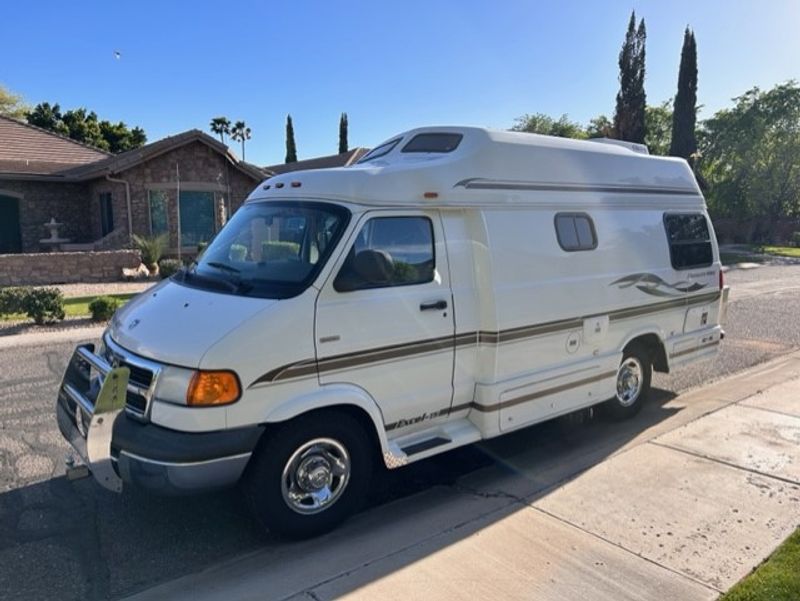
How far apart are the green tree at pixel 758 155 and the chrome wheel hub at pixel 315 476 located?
140ft

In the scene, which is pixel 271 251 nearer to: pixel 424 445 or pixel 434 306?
pixel 434 306

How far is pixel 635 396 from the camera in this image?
20.7 ft

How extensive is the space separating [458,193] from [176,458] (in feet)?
8.74

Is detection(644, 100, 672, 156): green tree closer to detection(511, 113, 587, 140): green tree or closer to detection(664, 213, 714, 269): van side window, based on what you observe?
detection(511, 113, 587, 140): green tree

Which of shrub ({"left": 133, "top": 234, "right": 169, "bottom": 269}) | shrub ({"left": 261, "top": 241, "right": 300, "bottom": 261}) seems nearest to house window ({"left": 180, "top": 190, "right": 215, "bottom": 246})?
shrub ({"left": 133, "top": 234, "right": 169, "bottom": 269})

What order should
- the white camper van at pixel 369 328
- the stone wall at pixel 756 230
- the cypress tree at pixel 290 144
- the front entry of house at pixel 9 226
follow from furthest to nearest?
the cypress tree at pixel 290 144, the stone wall at pixel 756 230, the front entry of house at pixel 9 226, the white camper van at pixel 369 328

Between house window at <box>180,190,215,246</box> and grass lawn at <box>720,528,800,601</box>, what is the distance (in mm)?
18969

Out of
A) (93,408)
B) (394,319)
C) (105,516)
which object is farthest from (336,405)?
(105,516)

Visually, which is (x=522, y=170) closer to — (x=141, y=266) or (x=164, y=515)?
(x=164, y=515)

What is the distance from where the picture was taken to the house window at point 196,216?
20.2 meters

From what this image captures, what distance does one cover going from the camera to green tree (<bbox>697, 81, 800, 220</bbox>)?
38.0m

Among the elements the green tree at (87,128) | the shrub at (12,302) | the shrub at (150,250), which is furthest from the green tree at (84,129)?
the shrub at (12,302)

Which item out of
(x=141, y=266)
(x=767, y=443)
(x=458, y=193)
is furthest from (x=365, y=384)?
(x=141, y=266)

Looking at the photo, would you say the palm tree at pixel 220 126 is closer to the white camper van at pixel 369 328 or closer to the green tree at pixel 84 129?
the green tree at pixel 84 129
